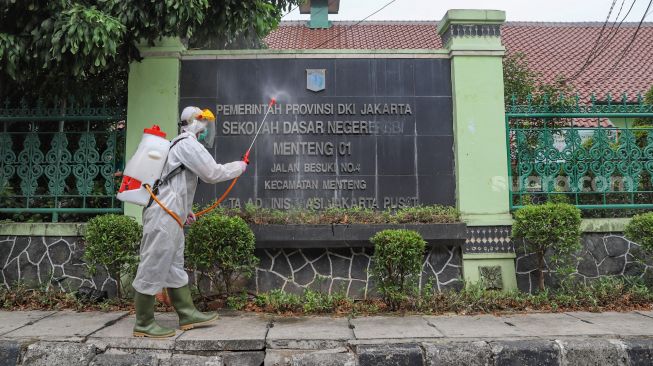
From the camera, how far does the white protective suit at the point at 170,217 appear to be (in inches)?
160

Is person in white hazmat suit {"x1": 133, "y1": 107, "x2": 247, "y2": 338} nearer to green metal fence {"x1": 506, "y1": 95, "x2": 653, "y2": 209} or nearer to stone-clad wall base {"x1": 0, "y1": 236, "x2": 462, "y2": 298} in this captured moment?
stone-clad wall base {"x1": 0, "y1": 236, "x2": 462, "y2": 298}

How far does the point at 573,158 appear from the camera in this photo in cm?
596

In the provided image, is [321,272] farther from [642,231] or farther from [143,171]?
[642,231]

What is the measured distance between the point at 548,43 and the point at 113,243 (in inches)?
586

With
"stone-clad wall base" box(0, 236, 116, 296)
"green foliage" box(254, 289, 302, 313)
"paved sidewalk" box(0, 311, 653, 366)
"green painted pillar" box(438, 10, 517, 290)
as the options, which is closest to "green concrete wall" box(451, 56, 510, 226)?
"green painted pillar" box(438, 10, 517, 290)

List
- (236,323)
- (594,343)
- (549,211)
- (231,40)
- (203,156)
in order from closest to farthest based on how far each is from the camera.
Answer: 1. (594,343)
2. (203,156)
3. (236,323)
4. (549,211)
5. (231,40)

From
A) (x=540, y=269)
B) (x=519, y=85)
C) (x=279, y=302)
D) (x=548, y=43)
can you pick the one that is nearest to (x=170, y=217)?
(x=279, y=302)

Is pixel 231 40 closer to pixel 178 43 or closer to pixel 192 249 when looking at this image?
pixel 178 43

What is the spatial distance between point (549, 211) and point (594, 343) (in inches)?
63.1

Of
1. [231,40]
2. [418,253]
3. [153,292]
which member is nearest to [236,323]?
[153,292]

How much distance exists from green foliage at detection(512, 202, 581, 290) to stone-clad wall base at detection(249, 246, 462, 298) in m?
0.96

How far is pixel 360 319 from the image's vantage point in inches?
185

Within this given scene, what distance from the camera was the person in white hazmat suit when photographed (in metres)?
4.04

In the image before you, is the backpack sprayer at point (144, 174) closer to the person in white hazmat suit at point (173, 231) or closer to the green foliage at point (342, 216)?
the person in white hazmat suit at point (173, 231)
